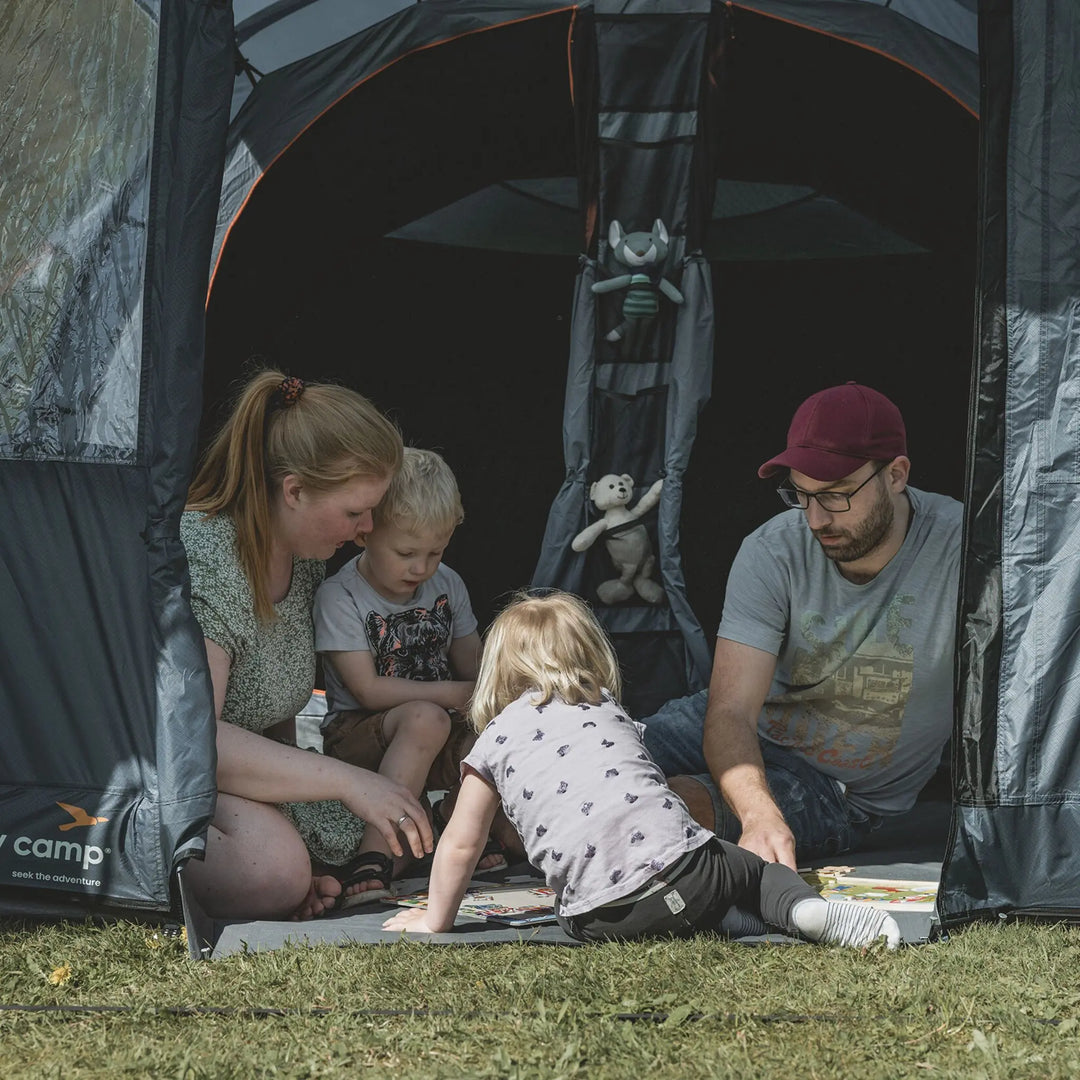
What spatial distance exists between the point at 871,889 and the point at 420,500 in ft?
3.93

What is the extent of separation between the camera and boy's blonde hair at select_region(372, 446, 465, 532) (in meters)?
2.83

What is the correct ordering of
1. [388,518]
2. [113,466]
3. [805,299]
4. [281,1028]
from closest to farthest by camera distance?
[281,1028]
[113,466]
[388,518]
[805,299]

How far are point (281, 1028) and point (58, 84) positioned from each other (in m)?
1.67

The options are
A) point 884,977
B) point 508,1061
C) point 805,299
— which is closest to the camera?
point 508,1061

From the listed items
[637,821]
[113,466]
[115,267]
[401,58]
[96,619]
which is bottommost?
[637,821]

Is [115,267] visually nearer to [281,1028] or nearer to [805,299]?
[281,1028]

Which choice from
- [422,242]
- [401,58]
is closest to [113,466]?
[401,58]

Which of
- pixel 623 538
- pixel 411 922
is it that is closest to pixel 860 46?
pixel 623 538

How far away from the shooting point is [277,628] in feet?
8.54

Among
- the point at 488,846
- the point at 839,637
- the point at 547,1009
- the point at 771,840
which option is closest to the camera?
the point at 547,1009

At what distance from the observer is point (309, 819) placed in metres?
2.60

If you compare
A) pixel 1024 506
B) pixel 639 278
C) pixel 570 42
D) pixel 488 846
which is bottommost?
pixel 488 846

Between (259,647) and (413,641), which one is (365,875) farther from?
(413,641)

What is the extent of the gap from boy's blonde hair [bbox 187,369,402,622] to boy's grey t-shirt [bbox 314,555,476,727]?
0.85ft
